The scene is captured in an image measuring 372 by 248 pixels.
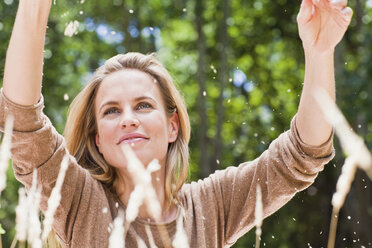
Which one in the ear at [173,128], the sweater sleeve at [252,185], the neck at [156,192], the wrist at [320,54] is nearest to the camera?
the wrist at [320,54]

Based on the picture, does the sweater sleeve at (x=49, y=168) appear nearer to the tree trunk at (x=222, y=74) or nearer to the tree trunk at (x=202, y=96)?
the tree trunk at (x=222, y=74)

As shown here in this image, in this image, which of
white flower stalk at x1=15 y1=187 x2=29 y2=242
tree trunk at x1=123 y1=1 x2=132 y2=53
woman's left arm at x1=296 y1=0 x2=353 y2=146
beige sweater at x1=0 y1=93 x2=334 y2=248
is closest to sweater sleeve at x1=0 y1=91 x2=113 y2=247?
beige sweater at x1=0 y1=93 x2=334 y2=248

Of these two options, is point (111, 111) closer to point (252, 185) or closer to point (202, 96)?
point (252, 185)

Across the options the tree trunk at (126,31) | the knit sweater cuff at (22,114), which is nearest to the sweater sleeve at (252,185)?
the knit sweater cuff at (22,114)

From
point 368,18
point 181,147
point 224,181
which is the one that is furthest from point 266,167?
point 368,18

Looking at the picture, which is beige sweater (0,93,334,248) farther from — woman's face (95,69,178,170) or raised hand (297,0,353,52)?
raised hand (297,0,353,52)

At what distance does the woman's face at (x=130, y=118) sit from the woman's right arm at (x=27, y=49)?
0.45 metres

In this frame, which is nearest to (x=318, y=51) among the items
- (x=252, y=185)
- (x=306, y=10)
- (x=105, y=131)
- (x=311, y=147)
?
(x=306, y=10)

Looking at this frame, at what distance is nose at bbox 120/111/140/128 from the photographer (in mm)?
2422

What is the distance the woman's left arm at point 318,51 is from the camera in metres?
2.22

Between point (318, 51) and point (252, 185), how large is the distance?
54 cm

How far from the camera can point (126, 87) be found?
2.57 meters

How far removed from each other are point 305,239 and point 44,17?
37.2ft

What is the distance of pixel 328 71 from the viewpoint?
2285 millimetres
